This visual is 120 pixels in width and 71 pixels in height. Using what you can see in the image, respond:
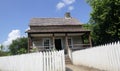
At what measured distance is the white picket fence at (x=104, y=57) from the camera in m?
12.6

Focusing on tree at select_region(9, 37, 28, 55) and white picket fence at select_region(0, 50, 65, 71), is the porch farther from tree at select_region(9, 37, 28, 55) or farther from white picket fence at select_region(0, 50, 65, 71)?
tree at select_region(9, 37, 28, 55)

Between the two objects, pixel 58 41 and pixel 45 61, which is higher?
pixel 58 41

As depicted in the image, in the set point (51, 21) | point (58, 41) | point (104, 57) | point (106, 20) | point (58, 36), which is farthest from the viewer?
point (51, 21)

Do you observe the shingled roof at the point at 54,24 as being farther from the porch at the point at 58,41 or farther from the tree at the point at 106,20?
the tree at the point at 106,20

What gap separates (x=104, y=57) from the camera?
1423 centimetres

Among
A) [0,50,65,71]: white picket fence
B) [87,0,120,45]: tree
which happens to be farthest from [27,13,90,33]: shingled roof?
[0,50,65,71]: white picket fence

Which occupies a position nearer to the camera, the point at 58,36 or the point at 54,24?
the point at 58,36

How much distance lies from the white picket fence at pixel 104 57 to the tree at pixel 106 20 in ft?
48.5

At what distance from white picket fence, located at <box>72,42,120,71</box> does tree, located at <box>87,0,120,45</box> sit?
48.5 ft

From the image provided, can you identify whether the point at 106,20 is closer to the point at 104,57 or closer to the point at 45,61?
the point at 104,57

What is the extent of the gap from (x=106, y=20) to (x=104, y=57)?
2059cm

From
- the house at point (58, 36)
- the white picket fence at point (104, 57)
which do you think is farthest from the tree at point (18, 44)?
the white picket fence at point (104, 57)

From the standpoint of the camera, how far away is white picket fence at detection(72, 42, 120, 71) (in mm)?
12586

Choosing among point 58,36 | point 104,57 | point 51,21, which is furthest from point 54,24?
point 104,57
